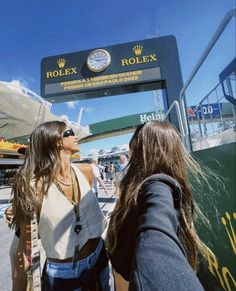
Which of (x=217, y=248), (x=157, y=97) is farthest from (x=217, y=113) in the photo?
(x=157, y=97)

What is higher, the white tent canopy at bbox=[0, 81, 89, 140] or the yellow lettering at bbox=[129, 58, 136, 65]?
the white tent canopy at bbox=[0, 81, 89, 140]

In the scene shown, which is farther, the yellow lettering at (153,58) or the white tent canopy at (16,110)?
the white tent canopy at (16,110)

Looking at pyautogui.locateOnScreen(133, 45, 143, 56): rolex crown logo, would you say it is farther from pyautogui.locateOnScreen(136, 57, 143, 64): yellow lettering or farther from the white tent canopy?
the white tent canopy

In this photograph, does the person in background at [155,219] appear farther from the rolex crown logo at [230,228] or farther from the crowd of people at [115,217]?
the rolex crown logo at [230,228]

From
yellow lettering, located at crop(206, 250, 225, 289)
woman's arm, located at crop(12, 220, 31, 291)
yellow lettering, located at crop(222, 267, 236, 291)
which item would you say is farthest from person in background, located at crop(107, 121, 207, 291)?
yellow lettering, located at crop(206, 250, 225, 289)

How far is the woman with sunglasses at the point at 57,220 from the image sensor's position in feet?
4.61

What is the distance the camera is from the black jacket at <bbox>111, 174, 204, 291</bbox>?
69cm

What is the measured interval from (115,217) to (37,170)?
2.13ft

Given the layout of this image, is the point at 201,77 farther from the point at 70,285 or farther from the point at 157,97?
the point at 157,97

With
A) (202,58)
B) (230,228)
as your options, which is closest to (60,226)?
(230,228)

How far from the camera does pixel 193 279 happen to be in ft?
2.29

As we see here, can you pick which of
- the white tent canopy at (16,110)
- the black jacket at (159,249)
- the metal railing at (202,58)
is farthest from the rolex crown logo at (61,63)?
the white tent canopy at (16,110)

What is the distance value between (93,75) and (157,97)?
27.1 metres

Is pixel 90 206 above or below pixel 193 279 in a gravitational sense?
above
